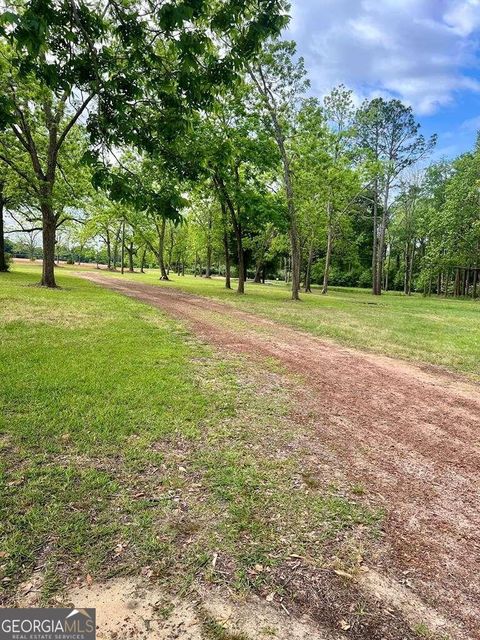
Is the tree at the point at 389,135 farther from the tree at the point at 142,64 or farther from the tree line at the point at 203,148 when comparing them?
the tree at the point at 142,64

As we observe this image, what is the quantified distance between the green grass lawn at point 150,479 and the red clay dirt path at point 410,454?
0.29 m

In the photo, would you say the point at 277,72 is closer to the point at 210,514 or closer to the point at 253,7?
the point at 253,7

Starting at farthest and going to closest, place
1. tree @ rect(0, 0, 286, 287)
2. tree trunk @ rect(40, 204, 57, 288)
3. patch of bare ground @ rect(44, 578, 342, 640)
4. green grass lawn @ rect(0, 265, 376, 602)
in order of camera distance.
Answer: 1. tree trunk @ rect(40, 204, 57, 288)
2. tree @ rect(0, 0, 286, 287)
3. green grass lawn @ rect(0, 265, 376, 602)
4. patch of bare ground @ rect(44, 578, 342, 640)

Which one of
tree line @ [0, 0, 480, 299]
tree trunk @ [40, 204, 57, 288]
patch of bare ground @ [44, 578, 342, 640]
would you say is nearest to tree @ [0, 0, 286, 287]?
tree line @ [0, 0, 480, 299]

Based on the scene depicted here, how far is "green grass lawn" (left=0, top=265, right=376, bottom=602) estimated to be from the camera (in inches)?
92.2

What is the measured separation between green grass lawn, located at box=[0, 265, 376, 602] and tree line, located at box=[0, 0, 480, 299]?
221 centimetres

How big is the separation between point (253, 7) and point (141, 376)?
4657mm

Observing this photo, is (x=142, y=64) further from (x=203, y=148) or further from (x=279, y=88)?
(x=279, y=88)

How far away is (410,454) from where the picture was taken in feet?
12.5

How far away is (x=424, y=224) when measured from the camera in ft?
117

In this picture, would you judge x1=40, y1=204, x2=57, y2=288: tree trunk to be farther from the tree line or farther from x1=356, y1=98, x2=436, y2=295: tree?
x1=356, y1=98, x2=436, y2=295: tree

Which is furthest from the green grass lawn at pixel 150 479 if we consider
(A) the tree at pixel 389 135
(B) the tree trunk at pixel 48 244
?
(A) the tree at pixel 389 135

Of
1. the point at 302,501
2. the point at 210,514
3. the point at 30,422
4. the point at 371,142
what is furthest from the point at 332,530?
the point at 371,142

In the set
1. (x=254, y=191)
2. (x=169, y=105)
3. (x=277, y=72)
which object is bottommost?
(x=169, y=105)
